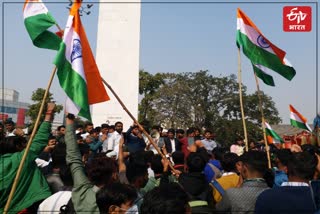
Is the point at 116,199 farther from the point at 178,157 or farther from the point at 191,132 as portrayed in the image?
the point at 191,132

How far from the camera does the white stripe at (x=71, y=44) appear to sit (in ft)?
12.5

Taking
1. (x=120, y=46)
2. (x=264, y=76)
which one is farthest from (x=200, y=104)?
(x=264, y=76)

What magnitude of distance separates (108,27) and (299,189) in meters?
12.7

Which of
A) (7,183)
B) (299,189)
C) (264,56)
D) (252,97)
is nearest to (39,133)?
(7,183)

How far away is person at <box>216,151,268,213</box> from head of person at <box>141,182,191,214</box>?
88cm

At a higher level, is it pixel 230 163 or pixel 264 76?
pixel 264 76

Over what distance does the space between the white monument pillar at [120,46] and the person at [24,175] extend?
11015 millimetres

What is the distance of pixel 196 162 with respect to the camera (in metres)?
3.49

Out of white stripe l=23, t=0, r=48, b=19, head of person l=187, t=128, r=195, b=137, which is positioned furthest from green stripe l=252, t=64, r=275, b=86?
white stripe l=23, t=0, r=48, b=19

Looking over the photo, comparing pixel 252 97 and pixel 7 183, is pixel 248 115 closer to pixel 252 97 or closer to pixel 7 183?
pixel 252 97

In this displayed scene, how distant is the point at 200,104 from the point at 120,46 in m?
30.5

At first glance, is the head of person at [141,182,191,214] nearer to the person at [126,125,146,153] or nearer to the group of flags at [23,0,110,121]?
the group of flags at [23,0,110,121]

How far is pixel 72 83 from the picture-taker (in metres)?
3.77

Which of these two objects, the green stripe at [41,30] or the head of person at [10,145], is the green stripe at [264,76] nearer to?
the green stripe at [41,30]
